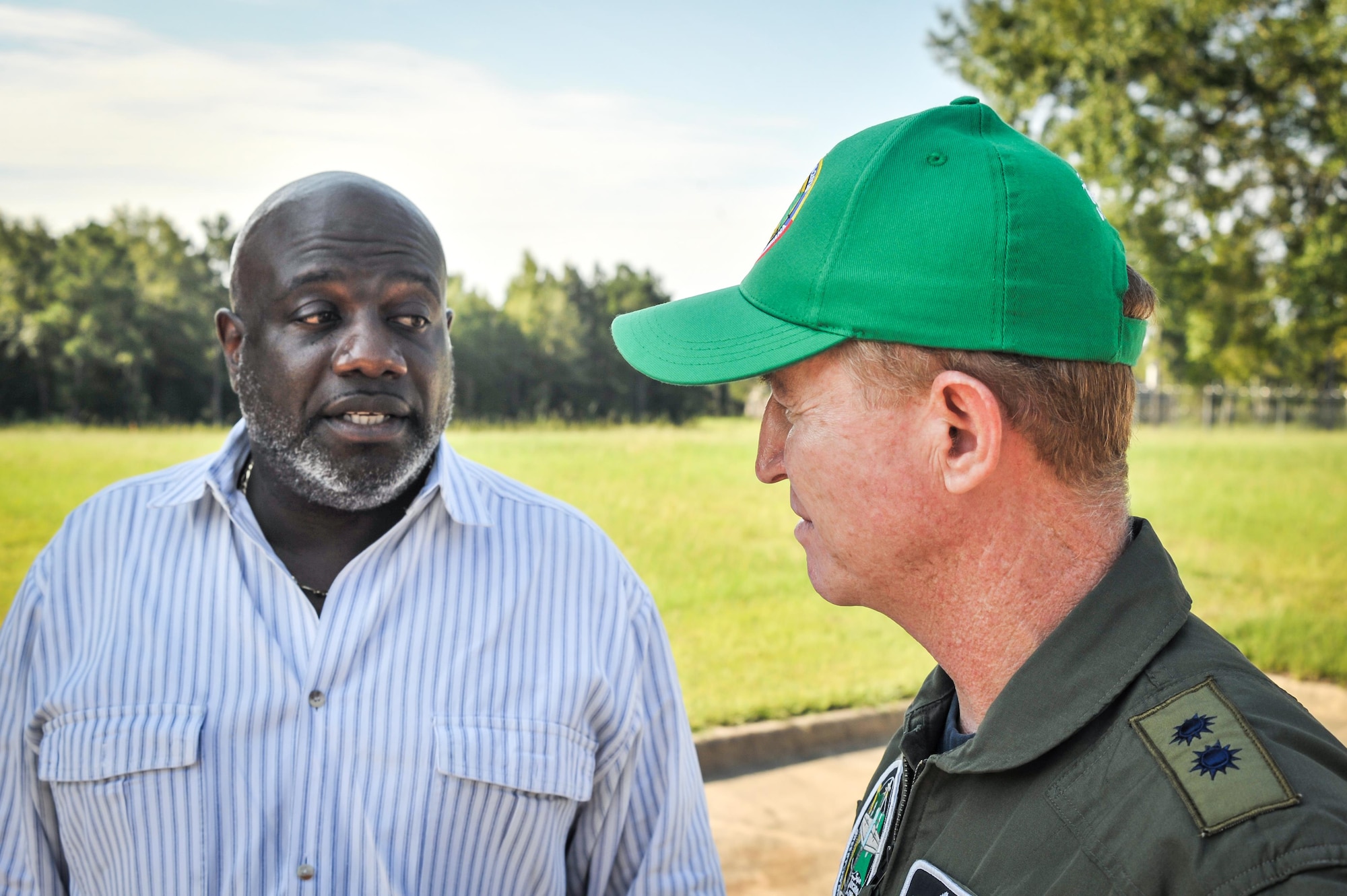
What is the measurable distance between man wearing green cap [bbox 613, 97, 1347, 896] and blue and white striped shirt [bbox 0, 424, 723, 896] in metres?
0.73

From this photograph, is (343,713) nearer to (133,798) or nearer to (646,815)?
(133,798)

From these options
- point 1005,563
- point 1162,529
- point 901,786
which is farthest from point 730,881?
point 1162,529

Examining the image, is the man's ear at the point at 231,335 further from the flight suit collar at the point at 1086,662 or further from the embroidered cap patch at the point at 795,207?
the flight suit collar at the point at 1086,662

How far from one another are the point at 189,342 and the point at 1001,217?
412cm

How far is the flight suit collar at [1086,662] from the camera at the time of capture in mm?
1067

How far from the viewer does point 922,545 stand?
121 cm

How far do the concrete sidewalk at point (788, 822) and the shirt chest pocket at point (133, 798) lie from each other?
9.37ft

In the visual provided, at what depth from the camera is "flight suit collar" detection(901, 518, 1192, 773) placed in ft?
3.50

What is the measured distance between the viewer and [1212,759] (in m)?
0.93

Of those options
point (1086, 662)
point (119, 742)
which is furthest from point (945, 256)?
point (119, 742)

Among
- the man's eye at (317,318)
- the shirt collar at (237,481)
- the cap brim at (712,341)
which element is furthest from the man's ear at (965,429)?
the man's eye at (317,318)

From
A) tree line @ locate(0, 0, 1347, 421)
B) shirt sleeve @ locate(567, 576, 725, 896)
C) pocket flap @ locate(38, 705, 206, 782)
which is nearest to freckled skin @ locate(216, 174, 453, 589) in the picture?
pocket flap @ locate(38, 705, 206, 782)

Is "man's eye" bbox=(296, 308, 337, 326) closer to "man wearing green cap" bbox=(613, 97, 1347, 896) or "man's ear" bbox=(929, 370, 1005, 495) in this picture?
"man wearing green cap" bbox=(613, 97, 1347, 896)

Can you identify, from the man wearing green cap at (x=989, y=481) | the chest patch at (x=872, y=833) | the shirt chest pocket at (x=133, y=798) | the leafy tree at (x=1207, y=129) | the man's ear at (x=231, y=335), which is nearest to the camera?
the man wearing green cap at (x=989, y=481)
